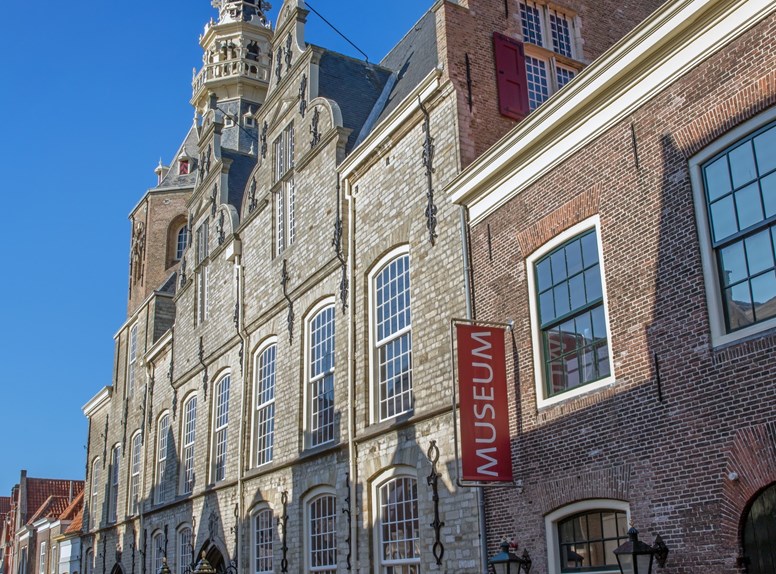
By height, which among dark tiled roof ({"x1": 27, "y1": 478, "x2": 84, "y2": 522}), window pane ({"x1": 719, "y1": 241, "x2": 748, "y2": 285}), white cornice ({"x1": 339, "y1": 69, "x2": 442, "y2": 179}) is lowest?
window pane ({"x1": 719, "y1": 241, "x2": 748, "y2": 285})

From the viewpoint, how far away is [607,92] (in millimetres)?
10664

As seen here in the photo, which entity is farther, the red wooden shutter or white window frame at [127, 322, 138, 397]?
white window frame at [127, 322, 138, 397]

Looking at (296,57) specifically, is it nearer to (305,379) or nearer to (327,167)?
(327,167)

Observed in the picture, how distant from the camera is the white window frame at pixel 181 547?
22.6 m

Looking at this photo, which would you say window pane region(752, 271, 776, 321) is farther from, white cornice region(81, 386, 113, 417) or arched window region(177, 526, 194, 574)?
white cornice region(81, 386, 113, 417)

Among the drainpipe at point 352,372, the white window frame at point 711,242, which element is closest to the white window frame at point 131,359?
the drainpipe at point 352,372

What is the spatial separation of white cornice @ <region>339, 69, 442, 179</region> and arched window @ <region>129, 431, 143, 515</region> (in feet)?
52.4

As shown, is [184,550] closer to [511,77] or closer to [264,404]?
[264,404]

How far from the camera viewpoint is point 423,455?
522 inches

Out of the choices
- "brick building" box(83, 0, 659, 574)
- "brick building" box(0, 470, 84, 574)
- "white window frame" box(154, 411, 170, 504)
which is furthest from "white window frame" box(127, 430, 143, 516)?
"brick building" box(0, 470, 84, 574)

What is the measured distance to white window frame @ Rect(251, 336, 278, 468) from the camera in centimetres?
1939

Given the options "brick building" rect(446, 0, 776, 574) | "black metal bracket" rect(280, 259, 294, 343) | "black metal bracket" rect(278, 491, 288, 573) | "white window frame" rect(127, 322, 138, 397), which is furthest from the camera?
"white window frame" rect(127, 322, 138, 397)

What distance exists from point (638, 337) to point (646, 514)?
186 cm

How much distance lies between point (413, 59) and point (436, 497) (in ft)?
32.2
